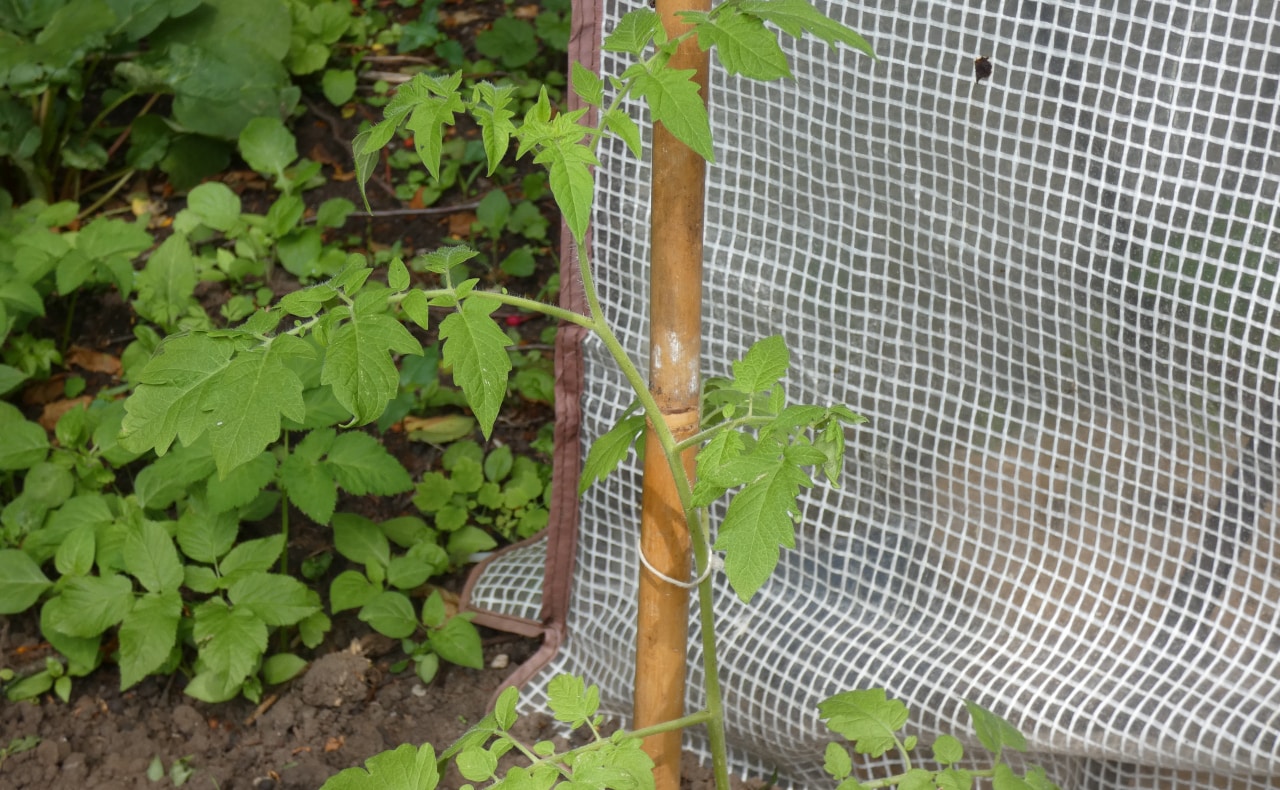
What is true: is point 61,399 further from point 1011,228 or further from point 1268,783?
point 1268,783

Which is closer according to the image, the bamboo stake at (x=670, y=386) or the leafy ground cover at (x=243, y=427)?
the bamboo stake at (x=670, y=386)

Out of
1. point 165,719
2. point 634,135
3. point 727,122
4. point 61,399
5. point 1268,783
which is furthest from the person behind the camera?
point 61,399

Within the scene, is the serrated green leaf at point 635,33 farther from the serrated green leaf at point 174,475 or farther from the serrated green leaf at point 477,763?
the serrated green leaf at point 174,475

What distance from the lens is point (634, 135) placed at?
124 centimetres

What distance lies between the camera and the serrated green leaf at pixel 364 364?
1218mm

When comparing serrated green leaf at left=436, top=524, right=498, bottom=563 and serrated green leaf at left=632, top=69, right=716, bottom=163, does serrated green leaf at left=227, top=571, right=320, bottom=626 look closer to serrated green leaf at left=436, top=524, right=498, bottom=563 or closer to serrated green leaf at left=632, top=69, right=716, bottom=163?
serrated green leaf at left=436, top=524, right=498, bottom=563

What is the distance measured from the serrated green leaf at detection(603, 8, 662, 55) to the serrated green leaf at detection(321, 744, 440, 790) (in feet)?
2.66

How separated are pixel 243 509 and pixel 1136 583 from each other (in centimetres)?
170

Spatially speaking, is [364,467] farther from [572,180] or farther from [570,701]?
[572,180]

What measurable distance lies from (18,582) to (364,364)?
161 centimetres

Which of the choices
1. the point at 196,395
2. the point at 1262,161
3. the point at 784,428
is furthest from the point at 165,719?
the point at 1262,161

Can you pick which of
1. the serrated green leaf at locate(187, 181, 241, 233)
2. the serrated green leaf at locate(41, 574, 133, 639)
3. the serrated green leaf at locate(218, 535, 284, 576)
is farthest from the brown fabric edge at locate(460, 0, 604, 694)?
the serrated green leaf at locate(187, 181, 241, 233)

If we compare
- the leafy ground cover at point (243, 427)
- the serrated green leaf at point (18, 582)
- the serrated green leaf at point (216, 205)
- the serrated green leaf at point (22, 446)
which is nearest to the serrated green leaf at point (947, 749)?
the leafy ground cover at point (243, 427)

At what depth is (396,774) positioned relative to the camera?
1449mm
